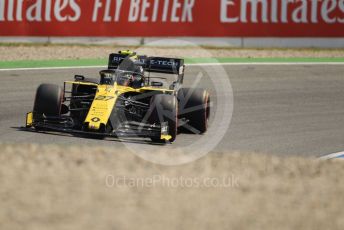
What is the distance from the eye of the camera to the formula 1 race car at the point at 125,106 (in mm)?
11648

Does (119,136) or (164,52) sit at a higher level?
(164,52)

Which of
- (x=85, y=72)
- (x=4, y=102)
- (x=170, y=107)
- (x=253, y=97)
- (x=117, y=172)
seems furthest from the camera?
(x=85, y=72)

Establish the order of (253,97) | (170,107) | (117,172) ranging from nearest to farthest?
1. (117,172)
2. (170,107)
3. (253,97)

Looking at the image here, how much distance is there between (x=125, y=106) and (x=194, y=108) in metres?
1.10

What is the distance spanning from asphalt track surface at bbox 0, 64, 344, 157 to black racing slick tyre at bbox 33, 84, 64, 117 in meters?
0.34

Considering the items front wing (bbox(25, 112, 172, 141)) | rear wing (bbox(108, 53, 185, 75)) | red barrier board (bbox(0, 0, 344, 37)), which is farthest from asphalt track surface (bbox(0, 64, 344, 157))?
red barrier board (bbox(0, 0, 344, 37))

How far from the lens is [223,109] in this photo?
1517 centimetres

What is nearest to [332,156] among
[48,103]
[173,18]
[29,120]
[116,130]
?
[116,130]

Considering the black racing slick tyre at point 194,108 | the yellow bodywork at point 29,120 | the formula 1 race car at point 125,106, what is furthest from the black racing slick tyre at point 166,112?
the yellow bodywork at point 29,120

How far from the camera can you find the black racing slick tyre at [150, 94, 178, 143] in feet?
38.2

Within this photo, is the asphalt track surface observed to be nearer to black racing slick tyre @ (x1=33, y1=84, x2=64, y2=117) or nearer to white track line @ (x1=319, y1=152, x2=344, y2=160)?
white track line @ (x1=319, y1=152, x2=344, y2=160)

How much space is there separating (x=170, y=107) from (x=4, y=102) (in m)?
4.43

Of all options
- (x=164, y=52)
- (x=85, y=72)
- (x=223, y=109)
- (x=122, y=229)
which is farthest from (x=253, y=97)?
(x=122, y=229)

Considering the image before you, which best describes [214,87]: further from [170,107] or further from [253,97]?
[170,107]
